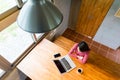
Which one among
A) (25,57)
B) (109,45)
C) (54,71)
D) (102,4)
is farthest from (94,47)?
(25,57)

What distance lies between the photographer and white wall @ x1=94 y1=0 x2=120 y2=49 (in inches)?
82.0

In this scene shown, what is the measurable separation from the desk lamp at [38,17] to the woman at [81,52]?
1057 millimetres

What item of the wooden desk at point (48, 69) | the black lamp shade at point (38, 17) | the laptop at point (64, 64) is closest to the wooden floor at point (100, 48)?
the wooden desk at point (48, 69)

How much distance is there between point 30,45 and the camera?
70.9 inches

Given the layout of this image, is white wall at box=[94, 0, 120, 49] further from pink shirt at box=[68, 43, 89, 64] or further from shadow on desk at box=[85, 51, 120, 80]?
pink shirt at box=[68, 43, 89, 64]

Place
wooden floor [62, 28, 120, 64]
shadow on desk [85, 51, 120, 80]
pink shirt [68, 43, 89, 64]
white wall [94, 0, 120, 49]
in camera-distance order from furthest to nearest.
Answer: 1. wooden floor [62, 28, 120, 64]
2. shadow on desk [85, 51, 120, 80]
3. white wall [94, 0, 120, 49]
4. pink shirt [68, 43, 89, 64]

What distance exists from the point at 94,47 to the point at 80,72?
4.35 feet

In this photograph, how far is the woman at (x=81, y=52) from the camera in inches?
63.2

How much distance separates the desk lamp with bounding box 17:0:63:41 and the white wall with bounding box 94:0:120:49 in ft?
5.74

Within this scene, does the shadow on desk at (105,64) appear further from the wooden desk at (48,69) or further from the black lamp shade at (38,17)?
the black lamp shade at (38,17)

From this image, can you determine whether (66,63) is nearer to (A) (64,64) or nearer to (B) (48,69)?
(A) (64,64)

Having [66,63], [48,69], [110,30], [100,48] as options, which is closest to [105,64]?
[100,48]

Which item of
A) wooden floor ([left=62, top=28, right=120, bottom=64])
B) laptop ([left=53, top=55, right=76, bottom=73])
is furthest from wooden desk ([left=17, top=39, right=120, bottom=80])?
wooden floor ([left=62, top=28, right=120, bottom=64])

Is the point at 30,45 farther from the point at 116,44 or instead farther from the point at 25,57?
the point at 116,44
